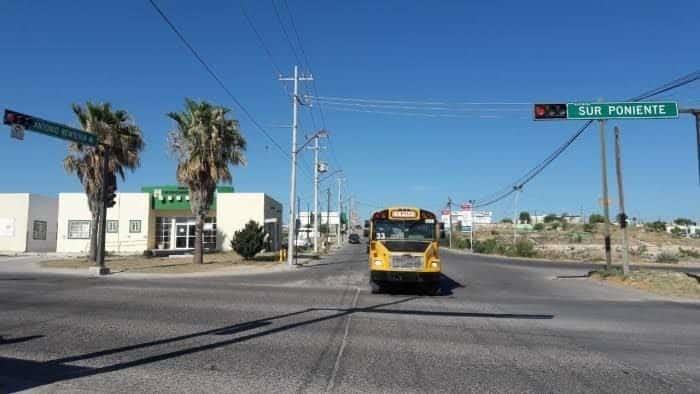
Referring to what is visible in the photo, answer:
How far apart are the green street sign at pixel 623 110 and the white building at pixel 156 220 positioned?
32.3 m

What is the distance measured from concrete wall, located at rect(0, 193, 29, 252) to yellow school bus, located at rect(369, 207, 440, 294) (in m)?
39.4

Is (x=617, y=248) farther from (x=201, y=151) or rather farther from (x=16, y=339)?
(x=16, y=339)

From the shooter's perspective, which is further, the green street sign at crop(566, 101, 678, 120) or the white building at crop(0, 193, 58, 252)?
the white building at crop(0, 193, 58, 252)

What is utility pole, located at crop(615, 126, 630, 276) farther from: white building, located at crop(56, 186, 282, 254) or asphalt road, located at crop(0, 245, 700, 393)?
white building, located at crop(56, 186, 282, 254)

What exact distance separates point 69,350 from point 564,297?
1590 cm

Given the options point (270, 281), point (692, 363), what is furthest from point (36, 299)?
point (692, 363)

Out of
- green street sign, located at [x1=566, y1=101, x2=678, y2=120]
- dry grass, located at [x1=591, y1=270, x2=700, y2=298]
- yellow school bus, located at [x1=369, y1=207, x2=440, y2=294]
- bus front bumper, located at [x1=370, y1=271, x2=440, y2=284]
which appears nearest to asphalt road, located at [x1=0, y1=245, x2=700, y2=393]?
bus front bumper, located at [x1=370, y1=271, x2=440, y2=284]

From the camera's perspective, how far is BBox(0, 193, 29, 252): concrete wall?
153ft

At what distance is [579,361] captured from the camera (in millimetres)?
8539

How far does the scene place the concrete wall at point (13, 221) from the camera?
4650 cm

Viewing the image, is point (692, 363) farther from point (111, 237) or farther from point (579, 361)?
point (111, 237)

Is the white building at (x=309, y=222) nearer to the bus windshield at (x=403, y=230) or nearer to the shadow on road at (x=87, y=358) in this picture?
the bus windshield at (x=403, y=230)

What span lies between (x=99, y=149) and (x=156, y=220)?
20.2m

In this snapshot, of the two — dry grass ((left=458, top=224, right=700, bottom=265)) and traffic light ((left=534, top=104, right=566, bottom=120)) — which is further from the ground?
traffic light ((left=534, top=104, right=566, bottom=120))
